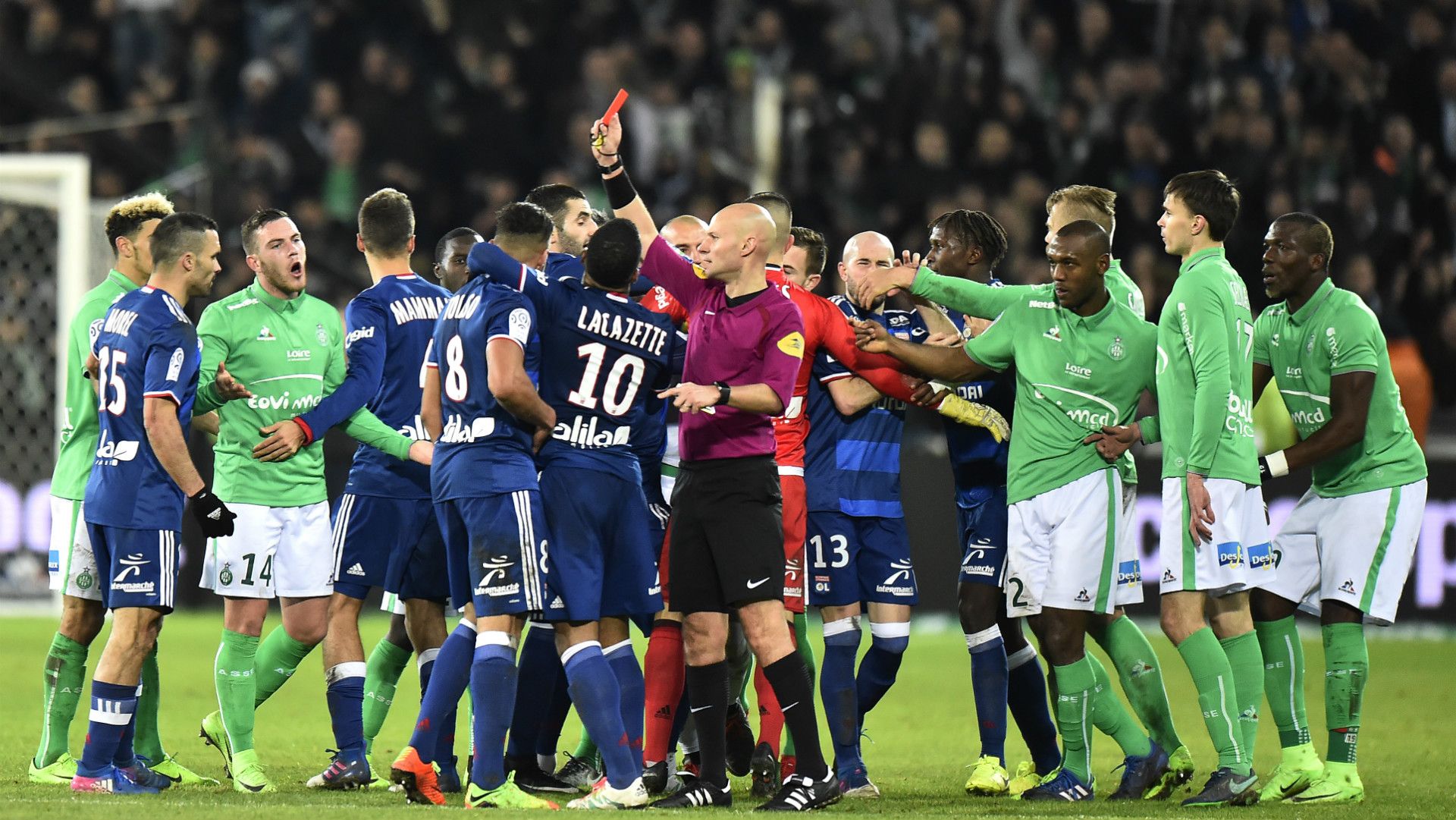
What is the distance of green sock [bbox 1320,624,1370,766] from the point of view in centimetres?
691

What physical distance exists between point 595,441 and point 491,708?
103 cm

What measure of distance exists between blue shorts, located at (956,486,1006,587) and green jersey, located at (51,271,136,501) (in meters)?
3.66

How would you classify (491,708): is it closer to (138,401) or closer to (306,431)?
(306,431)

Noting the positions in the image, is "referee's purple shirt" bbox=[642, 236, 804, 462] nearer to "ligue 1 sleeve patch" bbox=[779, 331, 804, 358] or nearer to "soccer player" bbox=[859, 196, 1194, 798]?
"ligue 1 sleeve patch" bbox=[779, 331, 804, 358]

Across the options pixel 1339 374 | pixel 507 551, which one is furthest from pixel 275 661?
pixel 1339 374

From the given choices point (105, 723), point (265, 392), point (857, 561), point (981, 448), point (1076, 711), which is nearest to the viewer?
point (105, 723)

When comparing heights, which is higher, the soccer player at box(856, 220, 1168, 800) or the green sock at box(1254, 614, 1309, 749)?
the soccer player at box(856, 220, 1168, 800)

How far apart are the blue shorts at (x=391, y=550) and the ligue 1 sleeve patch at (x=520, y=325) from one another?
1327mm

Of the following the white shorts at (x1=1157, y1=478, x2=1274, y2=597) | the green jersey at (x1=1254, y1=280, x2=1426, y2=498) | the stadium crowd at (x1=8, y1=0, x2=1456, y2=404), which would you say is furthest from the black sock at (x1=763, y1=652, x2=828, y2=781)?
the stadium crowd at (x1=8, y1=0, x2=1456, y2=404)

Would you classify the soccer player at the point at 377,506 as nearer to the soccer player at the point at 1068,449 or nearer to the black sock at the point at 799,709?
the black sock at the point at 799,709

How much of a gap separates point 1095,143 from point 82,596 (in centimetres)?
1069

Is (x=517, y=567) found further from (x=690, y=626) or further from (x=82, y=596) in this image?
(x=82, y=596)

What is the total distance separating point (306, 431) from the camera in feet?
22.8

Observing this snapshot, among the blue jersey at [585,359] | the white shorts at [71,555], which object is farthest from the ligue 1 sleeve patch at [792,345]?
the white shorts at [71,555]
